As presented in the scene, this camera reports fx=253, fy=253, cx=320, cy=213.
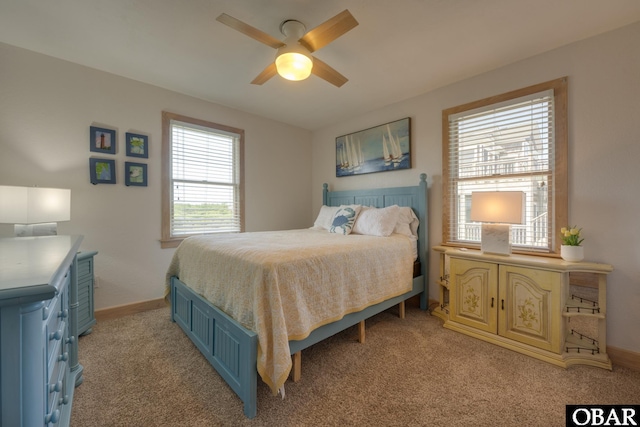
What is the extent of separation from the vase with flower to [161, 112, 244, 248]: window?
3.39 metres

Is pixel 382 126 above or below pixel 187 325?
above

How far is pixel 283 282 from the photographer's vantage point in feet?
4.93

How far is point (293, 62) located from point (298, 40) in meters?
0.15

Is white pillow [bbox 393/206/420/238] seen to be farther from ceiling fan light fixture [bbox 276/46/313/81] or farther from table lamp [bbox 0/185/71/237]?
table lamp [bbox 0/185/71/237]

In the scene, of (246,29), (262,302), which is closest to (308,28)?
(246,29)

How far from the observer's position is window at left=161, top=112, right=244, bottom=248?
2.97m

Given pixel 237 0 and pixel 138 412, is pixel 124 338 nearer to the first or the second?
pixel 138 412

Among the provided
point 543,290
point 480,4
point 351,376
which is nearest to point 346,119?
point 480,4

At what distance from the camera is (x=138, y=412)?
142cm

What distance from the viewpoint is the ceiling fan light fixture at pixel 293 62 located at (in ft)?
5.76

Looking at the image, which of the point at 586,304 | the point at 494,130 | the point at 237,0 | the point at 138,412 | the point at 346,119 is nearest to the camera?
the point at 138,412

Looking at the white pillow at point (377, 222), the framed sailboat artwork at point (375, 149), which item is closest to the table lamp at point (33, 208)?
the white pillow at point (377, 222)

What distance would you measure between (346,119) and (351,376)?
10.9ft

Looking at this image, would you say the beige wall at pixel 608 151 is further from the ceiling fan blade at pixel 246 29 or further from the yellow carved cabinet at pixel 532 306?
the ceiling fan blade at pixel 246 29
